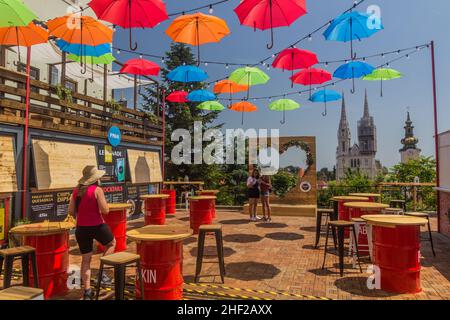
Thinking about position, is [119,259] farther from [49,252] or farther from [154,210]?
[154,210]

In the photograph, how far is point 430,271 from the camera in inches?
247

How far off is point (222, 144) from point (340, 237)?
58.7 ft

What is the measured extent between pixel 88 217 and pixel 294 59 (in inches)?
297

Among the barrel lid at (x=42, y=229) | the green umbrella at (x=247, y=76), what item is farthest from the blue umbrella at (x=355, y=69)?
the barrel lid at (x=42, y=229)

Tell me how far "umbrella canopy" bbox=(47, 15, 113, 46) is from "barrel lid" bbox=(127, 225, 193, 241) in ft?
18.7

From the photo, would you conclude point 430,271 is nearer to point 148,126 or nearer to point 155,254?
point 155,254

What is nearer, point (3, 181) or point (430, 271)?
point (430, 271)

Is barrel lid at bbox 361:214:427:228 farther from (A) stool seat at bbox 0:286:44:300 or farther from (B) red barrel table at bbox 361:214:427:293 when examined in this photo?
(A) stool seat at bbox 0:286:44:300

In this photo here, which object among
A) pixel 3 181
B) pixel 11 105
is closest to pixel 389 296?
pixel 3 181

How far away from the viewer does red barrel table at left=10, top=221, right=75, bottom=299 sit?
15.9 feet

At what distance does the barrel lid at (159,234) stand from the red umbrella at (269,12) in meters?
4.42

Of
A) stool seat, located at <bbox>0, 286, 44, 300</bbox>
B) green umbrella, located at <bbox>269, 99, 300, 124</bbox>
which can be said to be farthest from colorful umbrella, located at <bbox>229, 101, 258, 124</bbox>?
stool seat, located at <bbox>0, 286, 44, 300</bbox>

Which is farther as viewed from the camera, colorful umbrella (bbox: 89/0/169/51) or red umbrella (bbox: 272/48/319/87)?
red umbrella (bbox: 272/48/319/87)

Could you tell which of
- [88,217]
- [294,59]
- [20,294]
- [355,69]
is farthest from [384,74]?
[20,294]
